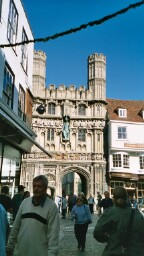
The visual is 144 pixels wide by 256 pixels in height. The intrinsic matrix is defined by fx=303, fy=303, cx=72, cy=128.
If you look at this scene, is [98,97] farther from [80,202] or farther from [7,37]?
[80,202]

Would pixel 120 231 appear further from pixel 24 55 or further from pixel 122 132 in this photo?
pixel 122 132

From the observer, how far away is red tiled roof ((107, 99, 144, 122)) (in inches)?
1448

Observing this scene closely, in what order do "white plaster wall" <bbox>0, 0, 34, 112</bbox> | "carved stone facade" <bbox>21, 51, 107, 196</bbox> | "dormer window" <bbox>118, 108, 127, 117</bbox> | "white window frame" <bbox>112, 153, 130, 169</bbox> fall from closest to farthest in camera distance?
"white plaster wall" <bbox>0, 0, 34, 112</bbox> < "carved stone facade" <bbox>21, 51, 107, 196</bbox> < "white window frame" <bbox>112, 153, 130, 169</bbox> < "dormer window" <bbox>118, 108, 127, 117</bbox>

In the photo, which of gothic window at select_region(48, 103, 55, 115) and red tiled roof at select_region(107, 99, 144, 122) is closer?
gothic window at select_region(48, 103, 55, 115)

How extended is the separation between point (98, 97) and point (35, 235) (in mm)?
33576

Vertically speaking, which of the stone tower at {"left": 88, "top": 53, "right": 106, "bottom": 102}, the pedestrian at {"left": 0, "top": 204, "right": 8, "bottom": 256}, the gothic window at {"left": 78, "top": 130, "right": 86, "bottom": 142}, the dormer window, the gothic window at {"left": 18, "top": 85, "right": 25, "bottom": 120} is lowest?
the pedestrian at {"left": 0, "top": 204, "right": 8, "bottom": 256}

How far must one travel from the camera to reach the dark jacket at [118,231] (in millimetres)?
3616

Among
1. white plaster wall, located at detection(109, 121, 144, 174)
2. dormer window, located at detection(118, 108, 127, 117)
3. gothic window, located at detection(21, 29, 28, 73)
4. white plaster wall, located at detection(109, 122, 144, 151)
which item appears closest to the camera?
gothic window, located at detection(21, 29, 28, 73)

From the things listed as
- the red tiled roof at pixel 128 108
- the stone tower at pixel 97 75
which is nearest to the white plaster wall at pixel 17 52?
the stone tower at pixel 97 75

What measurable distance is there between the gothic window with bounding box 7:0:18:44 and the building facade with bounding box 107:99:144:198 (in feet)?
75.7

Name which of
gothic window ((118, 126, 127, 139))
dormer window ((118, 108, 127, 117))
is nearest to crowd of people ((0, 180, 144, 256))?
gothic window ((118, 126, 127, 139))

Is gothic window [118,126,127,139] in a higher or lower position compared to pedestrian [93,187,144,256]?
higher

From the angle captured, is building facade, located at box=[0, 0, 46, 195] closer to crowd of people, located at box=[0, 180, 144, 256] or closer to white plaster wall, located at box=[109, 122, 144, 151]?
crowd of people, located at box=[0, 180, 144, 256]

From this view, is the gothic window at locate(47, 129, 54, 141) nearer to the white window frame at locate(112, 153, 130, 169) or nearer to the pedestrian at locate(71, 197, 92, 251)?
the white window frame at locate(112, 153, 130, 169)
